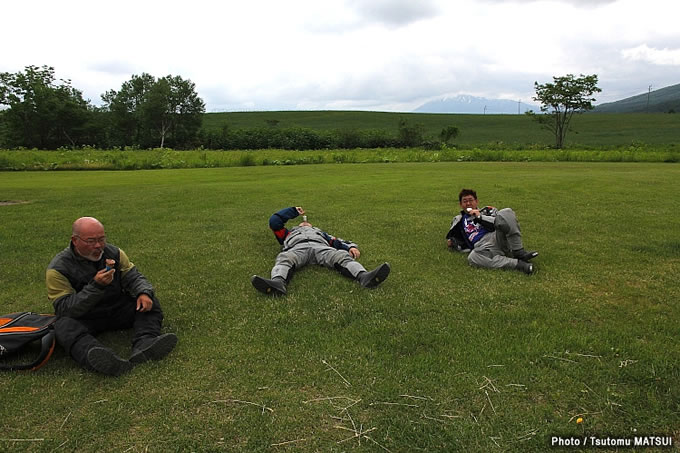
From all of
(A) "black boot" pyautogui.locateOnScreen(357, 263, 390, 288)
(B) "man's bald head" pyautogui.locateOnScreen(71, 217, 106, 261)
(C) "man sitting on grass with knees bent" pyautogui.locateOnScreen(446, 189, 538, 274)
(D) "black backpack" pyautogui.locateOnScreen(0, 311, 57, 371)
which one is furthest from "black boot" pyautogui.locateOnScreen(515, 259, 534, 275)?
(D) "black backpack" pyautogui.locateOnScreen(0, 311, 57, 371)

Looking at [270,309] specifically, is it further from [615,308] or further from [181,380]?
[615,308]

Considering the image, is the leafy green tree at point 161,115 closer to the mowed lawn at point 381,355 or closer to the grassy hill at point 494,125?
the grassy hill at point 494,125

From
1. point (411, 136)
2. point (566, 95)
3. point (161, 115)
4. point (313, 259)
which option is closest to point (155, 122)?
point (161, 115)

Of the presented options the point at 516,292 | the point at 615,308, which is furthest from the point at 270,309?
the point at 615,308

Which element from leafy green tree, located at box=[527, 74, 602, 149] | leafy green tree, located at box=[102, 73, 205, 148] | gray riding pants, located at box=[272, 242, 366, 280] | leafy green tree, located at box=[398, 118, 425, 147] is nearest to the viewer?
gray riding pants, located at box=[272, 242, 366, 280]

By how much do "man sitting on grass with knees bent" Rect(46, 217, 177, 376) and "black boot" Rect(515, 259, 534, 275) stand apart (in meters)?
4.92

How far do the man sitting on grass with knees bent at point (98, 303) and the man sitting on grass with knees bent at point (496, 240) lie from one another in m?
4.73

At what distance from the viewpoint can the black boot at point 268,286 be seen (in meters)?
5.78

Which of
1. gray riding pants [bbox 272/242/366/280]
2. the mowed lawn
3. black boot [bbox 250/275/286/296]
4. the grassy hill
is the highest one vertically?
the grassy hill

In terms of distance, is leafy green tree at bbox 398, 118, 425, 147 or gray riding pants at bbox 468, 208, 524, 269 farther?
leafy green tree at bbox 398, 118, 425, 147

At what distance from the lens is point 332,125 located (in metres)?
103

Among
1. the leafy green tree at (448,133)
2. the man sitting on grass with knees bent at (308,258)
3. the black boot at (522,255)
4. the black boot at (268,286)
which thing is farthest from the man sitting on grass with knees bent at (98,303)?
the leafy green tree at (448,133)

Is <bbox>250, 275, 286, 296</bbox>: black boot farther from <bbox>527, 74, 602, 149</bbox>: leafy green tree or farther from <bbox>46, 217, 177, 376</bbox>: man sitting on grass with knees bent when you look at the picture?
<bbox>527, 74, 602, 149</bbox>: leafy green tree

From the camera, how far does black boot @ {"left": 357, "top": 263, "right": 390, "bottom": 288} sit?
591 cm
